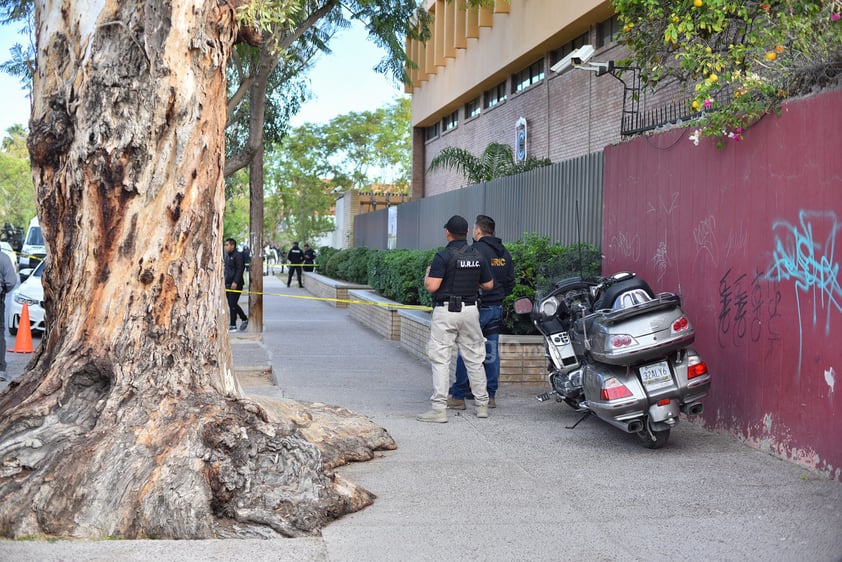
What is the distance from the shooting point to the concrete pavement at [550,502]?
18.0 feet

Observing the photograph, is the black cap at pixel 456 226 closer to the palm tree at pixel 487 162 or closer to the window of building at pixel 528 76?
the palm tree at pixel 487 162

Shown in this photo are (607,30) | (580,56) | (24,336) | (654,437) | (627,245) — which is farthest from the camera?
(607,30)

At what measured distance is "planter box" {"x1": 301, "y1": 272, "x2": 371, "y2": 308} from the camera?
26031mm

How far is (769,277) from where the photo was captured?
7.75 m

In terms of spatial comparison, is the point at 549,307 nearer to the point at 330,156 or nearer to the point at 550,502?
the point at 550,502

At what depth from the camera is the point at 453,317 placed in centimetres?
945

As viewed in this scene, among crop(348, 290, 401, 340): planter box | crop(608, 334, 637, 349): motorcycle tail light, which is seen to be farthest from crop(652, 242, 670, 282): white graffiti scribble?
crop(348, 290, 401, 340): planter box

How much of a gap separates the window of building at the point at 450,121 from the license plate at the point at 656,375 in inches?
1023

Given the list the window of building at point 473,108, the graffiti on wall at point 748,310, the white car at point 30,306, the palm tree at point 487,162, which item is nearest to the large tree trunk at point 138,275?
the graffiti on wall at point 748,310

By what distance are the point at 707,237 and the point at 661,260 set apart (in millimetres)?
969

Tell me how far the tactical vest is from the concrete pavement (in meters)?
1.18

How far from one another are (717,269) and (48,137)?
17.3 ft

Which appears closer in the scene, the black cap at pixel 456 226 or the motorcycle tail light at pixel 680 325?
the motorcycle tail light at pixel 680 325

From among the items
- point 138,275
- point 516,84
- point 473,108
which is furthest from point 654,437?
point 473,108
